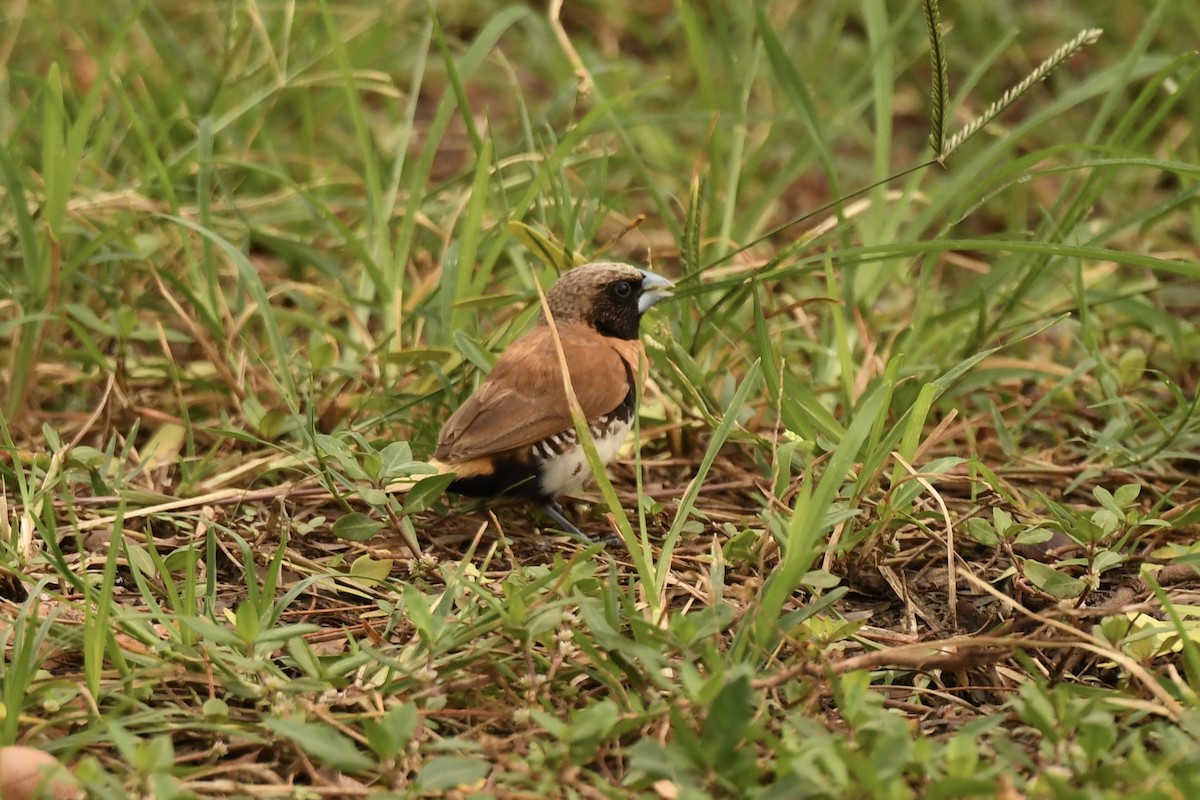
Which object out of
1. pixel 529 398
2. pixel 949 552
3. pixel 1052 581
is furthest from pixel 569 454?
pixel 1052 581

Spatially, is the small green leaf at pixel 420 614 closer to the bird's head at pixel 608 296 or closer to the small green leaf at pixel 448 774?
the small green leaf at pixel 448 774

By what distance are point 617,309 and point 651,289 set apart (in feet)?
0.34

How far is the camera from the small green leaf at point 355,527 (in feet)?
9.94

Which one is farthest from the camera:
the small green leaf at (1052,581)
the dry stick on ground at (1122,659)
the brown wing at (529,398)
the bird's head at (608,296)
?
the bird's head at (608,296)

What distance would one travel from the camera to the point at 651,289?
3719 mm

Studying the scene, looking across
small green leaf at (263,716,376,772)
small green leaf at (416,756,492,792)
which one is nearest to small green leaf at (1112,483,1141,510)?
small green leaf at (416,756,492,792)

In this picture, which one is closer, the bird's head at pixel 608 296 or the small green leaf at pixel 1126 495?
the small green leaf at pixel 1126 495

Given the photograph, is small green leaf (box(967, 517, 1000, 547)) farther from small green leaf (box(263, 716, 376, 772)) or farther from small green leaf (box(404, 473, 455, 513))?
small green leaf (box(263, 716, 376, 772))

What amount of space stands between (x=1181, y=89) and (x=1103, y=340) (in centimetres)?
89

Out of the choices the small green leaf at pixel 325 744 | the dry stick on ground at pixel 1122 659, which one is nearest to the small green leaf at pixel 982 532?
the dry stick on ground at pixel 1122 659

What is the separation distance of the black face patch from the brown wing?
0.59ft

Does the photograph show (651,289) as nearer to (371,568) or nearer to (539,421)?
(539,421)

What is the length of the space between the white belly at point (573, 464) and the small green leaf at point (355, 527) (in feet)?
1.53

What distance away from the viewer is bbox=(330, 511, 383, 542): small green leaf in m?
3.03
